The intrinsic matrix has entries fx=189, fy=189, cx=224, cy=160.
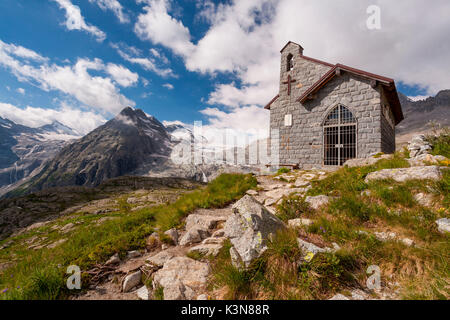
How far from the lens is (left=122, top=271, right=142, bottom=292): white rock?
308cm

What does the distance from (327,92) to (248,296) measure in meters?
15.4

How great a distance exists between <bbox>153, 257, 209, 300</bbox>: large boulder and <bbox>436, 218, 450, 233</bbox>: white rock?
4.54 m

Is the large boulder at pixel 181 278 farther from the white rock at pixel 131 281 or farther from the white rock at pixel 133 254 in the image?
the white rock at pixel 133 254

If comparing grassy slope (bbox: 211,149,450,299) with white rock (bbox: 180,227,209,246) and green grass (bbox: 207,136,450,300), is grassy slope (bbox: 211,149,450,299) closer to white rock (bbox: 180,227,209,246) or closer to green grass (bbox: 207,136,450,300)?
green grass (bbox: 207,136,450,300)

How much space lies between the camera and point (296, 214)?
5.14 metres

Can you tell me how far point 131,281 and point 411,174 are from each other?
25.9 feet

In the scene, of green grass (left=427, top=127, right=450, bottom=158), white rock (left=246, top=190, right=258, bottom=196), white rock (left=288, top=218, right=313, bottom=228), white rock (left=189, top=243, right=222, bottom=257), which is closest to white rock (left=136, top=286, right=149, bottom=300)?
white rock (left=189, top=243, right=222, bottom=257)

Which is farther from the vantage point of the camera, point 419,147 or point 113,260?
point 419,147

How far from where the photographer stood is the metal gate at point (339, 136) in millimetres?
13336

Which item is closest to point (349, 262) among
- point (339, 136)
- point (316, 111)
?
point (339, 136)

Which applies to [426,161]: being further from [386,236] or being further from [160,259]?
[160,259]

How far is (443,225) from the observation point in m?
3.70

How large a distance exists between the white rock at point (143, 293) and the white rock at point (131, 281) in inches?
7.8
